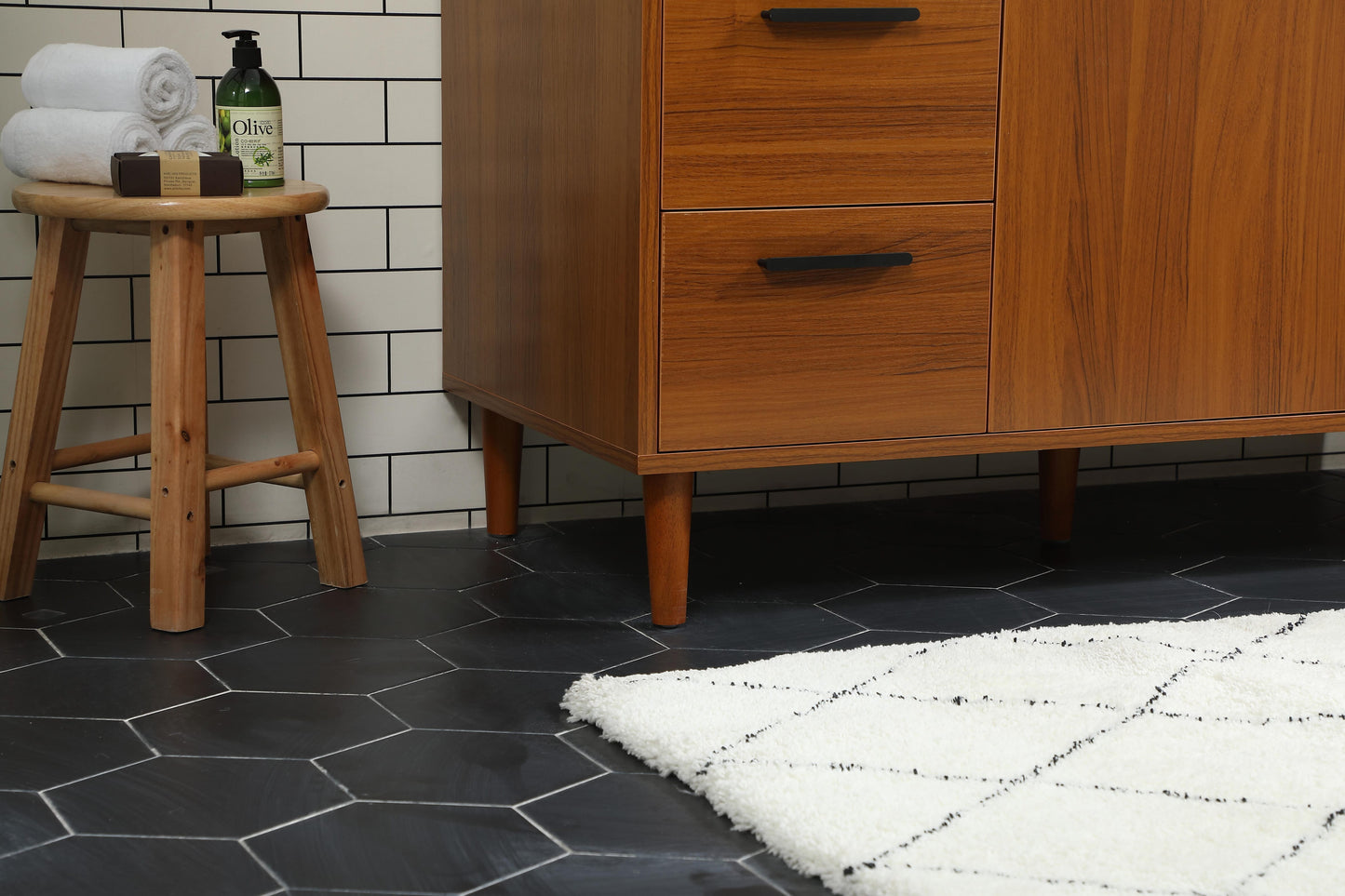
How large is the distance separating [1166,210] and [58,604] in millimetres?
1441

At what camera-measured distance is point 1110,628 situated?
1735mm

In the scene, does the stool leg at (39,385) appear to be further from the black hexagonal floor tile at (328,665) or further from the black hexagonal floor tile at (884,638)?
the black hexagonal floor tile at (884,638)

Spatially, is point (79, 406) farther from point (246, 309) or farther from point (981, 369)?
point (981, 369)

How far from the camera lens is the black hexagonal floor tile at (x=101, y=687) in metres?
1.50

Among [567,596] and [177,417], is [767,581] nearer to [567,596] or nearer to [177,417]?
[567,596]

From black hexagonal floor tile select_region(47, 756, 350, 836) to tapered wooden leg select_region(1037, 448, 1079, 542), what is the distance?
4.02 feet

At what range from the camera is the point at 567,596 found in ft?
6.31

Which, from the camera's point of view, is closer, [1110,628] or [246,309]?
[1110,628]

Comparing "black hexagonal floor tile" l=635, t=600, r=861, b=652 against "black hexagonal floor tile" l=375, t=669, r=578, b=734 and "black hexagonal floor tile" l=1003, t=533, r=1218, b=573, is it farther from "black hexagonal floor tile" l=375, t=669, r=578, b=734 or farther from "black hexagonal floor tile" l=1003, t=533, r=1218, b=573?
"black hexagonal floor tile" l=1003, t=533, r=1218, b=573

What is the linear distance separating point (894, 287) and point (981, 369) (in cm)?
16

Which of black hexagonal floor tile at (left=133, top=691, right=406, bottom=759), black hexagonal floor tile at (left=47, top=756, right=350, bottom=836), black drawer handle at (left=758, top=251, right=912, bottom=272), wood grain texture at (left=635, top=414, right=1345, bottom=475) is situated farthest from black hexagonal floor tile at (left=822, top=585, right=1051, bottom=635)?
black hexagonal floor tile at (left=47, top=756, right=350, bottom=836)

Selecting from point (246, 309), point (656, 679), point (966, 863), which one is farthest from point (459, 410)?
point (966, 863)

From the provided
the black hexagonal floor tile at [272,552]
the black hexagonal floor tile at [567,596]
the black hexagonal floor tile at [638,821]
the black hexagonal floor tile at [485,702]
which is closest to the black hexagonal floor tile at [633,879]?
the black hexagonal floor tile at [638,821]

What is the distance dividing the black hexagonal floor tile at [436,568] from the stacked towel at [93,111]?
0.60 m
